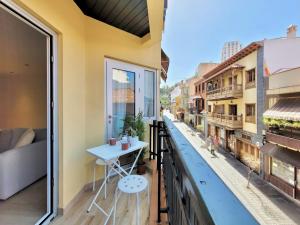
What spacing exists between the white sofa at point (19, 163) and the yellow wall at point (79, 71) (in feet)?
2.76

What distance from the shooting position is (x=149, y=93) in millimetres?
3471

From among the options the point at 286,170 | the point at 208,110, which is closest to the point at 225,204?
the point at 286,170

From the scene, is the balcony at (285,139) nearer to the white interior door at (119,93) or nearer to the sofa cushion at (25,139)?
the white interior door at (119,93)

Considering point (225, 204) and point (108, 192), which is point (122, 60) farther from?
point (225, 204)

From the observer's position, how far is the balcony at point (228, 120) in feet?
31.2

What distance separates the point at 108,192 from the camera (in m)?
2.35

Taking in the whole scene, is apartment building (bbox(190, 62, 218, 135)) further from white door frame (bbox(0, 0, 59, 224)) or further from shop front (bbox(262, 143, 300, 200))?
white door frame (bbox(0, 0, 59, 224))

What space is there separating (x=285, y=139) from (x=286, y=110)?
3.57ft

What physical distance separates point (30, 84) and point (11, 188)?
255 centimetres

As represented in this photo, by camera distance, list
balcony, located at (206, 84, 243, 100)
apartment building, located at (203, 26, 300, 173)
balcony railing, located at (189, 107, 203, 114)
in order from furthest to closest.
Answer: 1. balcony railing, located at (189, 107, 203, 114)
2. balcony, located at (206, 84, 243, 100)
3. apartment building, located at (203, 26, 300, 173)

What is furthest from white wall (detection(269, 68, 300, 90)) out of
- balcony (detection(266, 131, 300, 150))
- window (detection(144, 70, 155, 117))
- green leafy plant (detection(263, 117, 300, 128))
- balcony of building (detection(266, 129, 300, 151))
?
window (detection(144, 70, 155, 117))

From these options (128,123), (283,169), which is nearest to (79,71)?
(128,123)

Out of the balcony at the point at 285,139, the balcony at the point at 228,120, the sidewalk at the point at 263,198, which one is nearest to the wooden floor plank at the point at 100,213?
the sidewalk at the point at 263,198

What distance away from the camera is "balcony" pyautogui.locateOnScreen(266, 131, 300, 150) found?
6.09m
